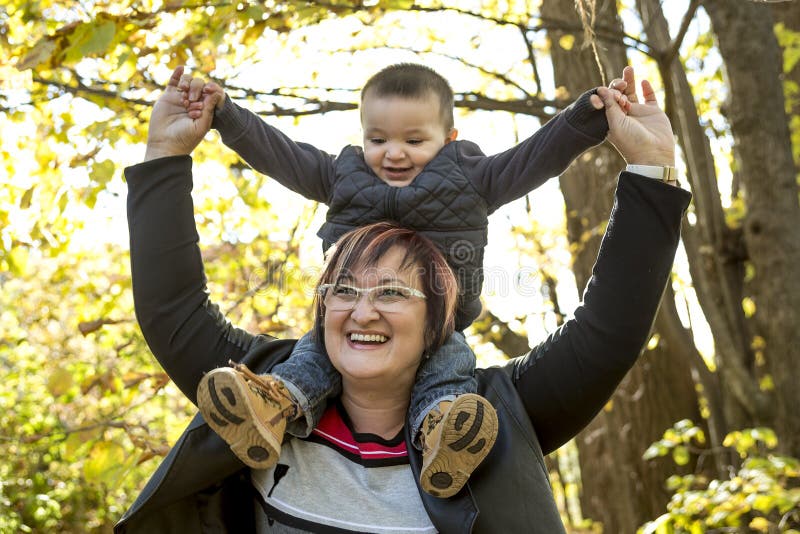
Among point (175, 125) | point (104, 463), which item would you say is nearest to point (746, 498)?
point (104, 463)

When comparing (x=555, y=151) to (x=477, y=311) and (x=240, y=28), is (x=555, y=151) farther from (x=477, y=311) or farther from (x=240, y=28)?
(x=240, y=28)

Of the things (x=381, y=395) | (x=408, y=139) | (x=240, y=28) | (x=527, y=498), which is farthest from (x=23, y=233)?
(x=527, y=498)

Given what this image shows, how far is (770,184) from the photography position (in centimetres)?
430

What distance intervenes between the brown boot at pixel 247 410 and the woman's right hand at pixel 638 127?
947 millimetres

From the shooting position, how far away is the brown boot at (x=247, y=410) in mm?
1714

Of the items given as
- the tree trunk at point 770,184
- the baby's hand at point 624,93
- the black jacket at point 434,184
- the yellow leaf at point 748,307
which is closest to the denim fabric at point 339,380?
the black jacket at point 434,184

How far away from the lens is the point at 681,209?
185 cm

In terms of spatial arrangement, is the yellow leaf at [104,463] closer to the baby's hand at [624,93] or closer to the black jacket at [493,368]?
the black jacket at [493,368]

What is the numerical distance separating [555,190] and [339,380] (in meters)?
4.98

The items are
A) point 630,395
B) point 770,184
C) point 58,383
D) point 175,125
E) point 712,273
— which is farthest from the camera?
point 630,395

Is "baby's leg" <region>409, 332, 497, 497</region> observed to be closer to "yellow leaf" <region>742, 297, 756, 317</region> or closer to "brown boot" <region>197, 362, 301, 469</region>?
"brown boot" <region>197, 362, 301, 469</region>

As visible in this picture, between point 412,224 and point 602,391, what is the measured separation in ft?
2.38

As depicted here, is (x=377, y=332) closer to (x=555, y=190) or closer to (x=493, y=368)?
(x=493, y=368)

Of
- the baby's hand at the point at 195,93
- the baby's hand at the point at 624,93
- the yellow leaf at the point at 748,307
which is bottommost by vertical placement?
the yellow leaf at the point at 748,307
